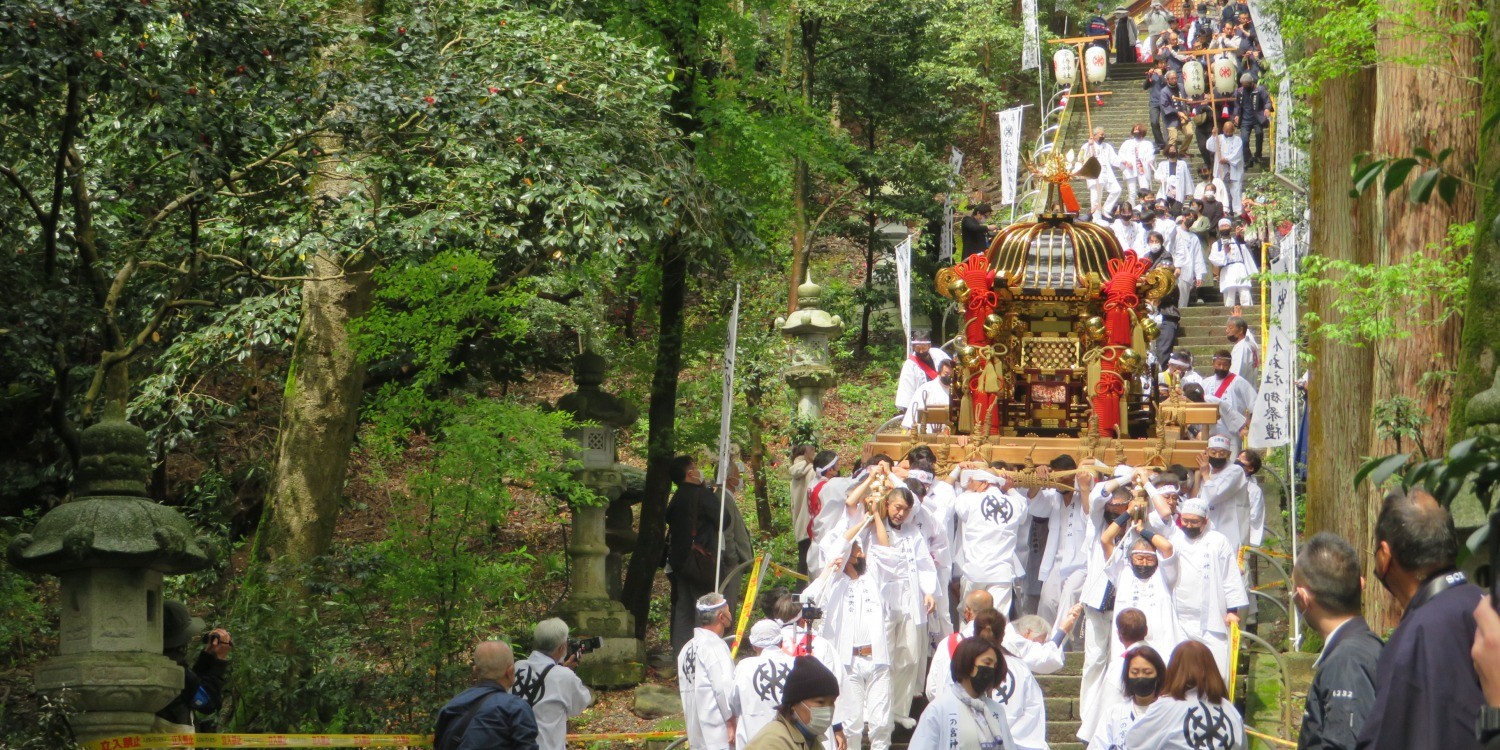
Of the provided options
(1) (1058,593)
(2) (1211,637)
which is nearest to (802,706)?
(2) (1211,637)

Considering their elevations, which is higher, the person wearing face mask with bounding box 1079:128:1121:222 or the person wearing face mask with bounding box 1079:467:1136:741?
the person wearing face mask with bounding box 1079:128:1121:222

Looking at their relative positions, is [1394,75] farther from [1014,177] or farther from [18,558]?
[1014,177]

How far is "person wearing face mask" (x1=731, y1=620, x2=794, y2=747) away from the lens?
9016mm

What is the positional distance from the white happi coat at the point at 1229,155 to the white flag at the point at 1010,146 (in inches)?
125

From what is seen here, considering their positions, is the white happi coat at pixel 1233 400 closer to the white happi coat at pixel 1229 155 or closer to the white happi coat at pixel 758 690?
the white happi coat at pixel 758 690

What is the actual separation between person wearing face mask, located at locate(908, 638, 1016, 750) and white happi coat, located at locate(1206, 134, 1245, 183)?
20.7 meters

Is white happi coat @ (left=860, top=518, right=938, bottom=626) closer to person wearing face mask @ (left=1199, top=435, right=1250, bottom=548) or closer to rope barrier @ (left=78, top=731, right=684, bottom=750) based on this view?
rope barrier @ (left=78, top=731, right=684, bottom=750)

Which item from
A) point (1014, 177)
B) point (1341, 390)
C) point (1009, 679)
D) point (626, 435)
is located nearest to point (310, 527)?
point (1009, 679)

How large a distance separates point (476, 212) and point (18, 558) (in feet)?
12.8

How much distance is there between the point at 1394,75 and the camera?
11109 millimetres

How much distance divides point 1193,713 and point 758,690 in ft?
8.34

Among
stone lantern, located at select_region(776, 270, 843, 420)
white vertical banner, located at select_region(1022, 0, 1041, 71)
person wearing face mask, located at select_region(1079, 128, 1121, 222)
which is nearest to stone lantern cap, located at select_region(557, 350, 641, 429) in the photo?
stone lantern, located at select_region(776, 270, 843, 420)

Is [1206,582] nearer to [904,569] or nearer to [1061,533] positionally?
[904,569]

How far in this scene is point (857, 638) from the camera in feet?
34.8
